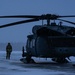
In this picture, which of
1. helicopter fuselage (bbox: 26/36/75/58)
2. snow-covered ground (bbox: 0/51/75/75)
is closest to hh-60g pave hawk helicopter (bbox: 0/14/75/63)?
helicopter fuselage (bbox: 26/36/75/58)

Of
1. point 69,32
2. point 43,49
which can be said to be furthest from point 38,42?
point 69,32

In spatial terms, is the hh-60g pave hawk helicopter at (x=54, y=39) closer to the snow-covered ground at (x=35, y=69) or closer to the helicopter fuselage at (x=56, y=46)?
the helicopter fuselage at (x=56, y=46)

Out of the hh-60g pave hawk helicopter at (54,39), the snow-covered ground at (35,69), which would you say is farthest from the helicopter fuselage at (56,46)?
the snow-covered ground at (35,69)

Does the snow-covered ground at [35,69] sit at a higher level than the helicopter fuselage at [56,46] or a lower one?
lower

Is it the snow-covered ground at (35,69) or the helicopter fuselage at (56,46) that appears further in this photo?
the helicopter fuselage at (56,46)

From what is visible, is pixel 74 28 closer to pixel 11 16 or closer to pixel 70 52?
pixel 70 52

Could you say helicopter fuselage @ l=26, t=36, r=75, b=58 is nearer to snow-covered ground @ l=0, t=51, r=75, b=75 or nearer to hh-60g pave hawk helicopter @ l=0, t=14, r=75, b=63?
hh-60g pave hawk helicopter @ l=0, t=14, r=75, b=63

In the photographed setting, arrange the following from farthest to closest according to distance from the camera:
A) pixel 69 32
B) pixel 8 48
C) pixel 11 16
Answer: pixel 8 48, pixel 69 32, pixel 11 16

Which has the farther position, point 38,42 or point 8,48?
point 8,48

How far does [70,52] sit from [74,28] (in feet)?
4.84

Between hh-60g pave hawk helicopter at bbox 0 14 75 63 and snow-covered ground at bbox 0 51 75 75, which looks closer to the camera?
snow-covered ground at bbox 0 51 75 75

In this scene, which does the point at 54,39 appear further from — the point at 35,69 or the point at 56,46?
the point at 35,69

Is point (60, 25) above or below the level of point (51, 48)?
above

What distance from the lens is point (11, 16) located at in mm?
18312
